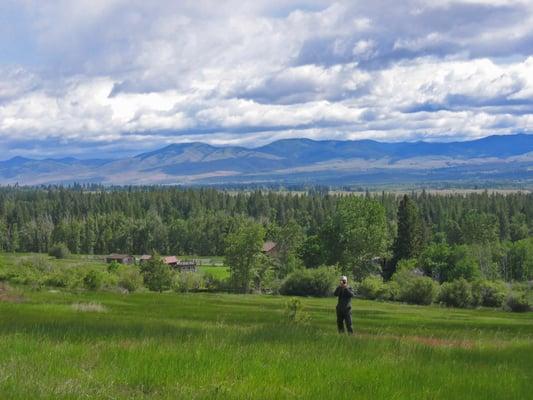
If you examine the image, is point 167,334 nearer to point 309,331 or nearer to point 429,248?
point 309,331

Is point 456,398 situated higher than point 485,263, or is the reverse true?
point 456,398

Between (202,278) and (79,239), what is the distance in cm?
10142

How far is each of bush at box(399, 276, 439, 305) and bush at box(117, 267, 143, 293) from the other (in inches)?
1435

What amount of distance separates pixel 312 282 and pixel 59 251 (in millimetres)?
107331

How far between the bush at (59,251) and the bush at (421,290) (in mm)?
121327

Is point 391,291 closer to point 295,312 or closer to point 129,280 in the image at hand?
point 129,280

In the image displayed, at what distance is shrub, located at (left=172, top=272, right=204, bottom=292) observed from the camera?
101 meters

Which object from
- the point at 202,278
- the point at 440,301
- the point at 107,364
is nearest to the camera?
the point at 107,364

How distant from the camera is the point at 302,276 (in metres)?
98.2

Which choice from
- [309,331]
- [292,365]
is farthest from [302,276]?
[292,365]

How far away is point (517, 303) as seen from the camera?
80.0 metres

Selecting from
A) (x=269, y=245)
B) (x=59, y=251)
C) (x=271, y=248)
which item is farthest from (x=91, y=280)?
(x=59, y=251)

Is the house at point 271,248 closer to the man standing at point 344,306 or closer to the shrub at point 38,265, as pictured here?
the shrub at point 38,265

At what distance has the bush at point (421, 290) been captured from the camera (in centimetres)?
8562
